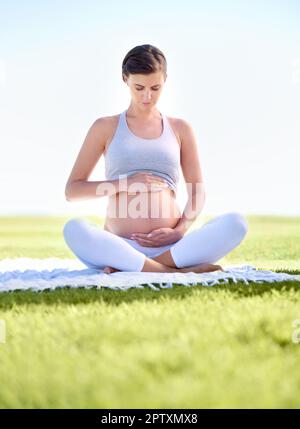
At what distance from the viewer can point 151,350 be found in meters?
1.35

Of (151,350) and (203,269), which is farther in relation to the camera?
(203,269)

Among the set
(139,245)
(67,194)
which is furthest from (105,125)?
(139,245)

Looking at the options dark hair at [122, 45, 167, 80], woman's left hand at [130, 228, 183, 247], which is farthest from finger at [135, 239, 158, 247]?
dark hair at [122, 45, 167, 80]

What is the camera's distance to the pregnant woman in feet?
9.64

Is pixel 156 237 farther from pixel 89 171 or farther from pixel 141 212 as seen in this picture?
pixel 89 171

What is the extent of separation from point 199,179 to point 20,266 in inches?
51.7

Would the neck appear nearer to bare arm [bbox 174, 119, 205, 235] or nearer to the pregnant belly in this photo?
bare arm [bbox 174, 119, 205, 235]

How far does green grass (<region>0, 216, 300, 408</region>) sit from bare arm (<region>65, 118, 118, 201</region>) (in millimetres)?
826

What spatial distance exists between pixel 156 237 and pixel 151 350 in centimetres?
170

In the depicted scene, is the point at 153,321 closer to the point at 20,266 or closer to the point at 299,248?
the point at 20,266

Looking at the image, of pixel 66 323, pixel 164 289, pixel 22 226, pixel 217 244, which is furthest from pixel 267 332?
pixel 22 226

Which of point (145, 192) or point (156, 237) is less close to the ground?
point (145, 192)

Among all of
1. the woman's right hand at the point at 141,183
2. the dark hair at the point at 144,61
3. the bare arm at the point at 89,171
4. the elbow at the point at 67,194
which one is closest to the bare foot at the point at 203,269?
the woman's right hand at the point at 141,183

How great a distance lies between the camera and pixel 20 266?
378 centimetres
